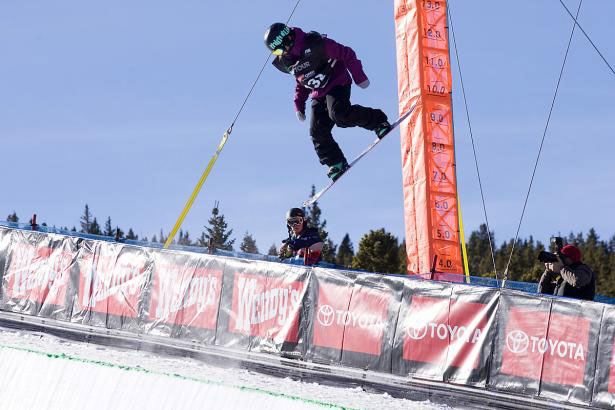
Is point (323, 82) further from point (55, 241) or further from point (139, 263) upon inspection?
point (55, 241)

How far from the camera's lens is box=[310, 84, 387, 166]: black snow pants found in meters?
11.0

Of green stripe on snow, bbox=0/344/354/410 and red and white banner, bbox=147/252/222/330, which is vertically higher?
red and white banner, bbox=147/252/222/330

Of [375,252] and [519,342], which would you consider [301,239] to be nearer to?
[519,342]

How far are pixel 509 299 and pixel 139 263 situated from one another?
18.1 ft

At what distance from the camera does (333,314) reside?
33.9 ft

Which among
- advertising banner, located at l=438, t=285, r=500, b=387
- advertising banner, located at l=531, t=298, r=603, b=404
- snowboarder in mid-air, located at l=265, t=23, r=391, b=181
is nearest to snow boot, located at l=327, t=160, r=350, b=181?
snowboarder in mid-air, located at l=265, t=23, r=391, b=181

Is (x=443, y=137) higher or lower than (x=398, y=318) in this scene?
higher

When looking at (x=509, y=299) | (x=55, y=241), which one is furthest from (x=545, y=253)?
(x=55, y=241)

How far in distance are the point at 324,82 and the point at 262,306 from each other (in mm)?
2997

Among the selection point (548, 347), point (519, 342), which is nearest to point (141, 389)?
point (519, 342)

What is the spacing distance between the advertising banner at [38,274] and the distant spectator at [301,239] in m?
3.73

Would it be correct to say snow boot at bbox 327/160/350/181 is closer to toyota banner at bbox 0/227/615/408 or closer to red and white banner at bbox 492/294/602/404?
toyota banner at bbox 0/227/615/408

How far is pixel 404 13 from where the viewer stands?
63.9ft

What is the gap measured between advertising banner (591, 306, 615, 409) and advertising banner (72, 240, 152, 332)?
6285mm
